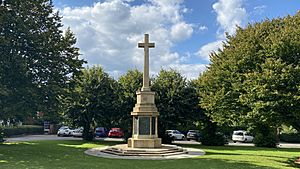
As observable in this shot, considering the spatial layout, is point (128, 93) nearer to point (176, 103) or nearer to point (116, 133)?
point (176, 103)

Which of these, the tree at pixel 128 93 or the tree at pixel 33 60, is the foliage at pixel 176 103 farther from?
the tree at pixel 33 60

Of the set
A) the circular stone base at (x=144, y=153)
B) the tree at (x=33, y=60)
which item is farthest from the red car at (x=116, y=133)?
the circular stone base at (x=144, y=153)

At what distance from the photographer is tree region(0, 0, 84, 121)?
23594 mm

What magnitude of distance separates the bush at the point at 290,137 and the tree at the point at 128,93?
25578 mm

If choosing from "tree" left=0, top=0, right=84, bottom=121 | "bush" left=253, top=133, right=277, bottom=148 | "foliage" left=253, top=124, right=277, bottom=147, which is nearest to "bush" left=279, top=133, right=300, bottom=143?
"foliage" left=253, top=124, right=277, bottom=147

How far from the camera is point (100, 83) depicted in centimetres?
3275

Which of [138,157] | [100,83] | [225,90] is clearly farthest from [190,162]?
[100,83]

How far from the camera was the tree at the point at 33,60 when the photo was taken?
2359 cm

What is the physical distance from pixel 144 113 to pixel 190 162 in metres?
6.65

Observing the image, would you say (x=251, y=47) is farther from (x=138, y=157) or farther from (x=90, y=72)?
(x=90, y=72)

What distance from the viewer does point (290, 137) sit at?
148ft

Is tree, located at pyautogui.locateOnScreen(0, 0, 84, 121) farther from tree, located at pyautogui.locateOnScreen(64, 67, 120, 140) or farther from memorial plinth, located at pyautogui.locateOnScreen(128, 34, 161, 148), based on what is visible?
memorial plinth, located at pyautogui.locateOnScreen(128, 34, 161, 148)

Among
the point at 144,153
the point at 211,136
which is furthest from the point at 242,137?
the point at 144,153

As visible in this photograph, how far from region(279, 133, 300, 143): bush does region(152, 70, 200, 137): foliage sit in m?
21.1
